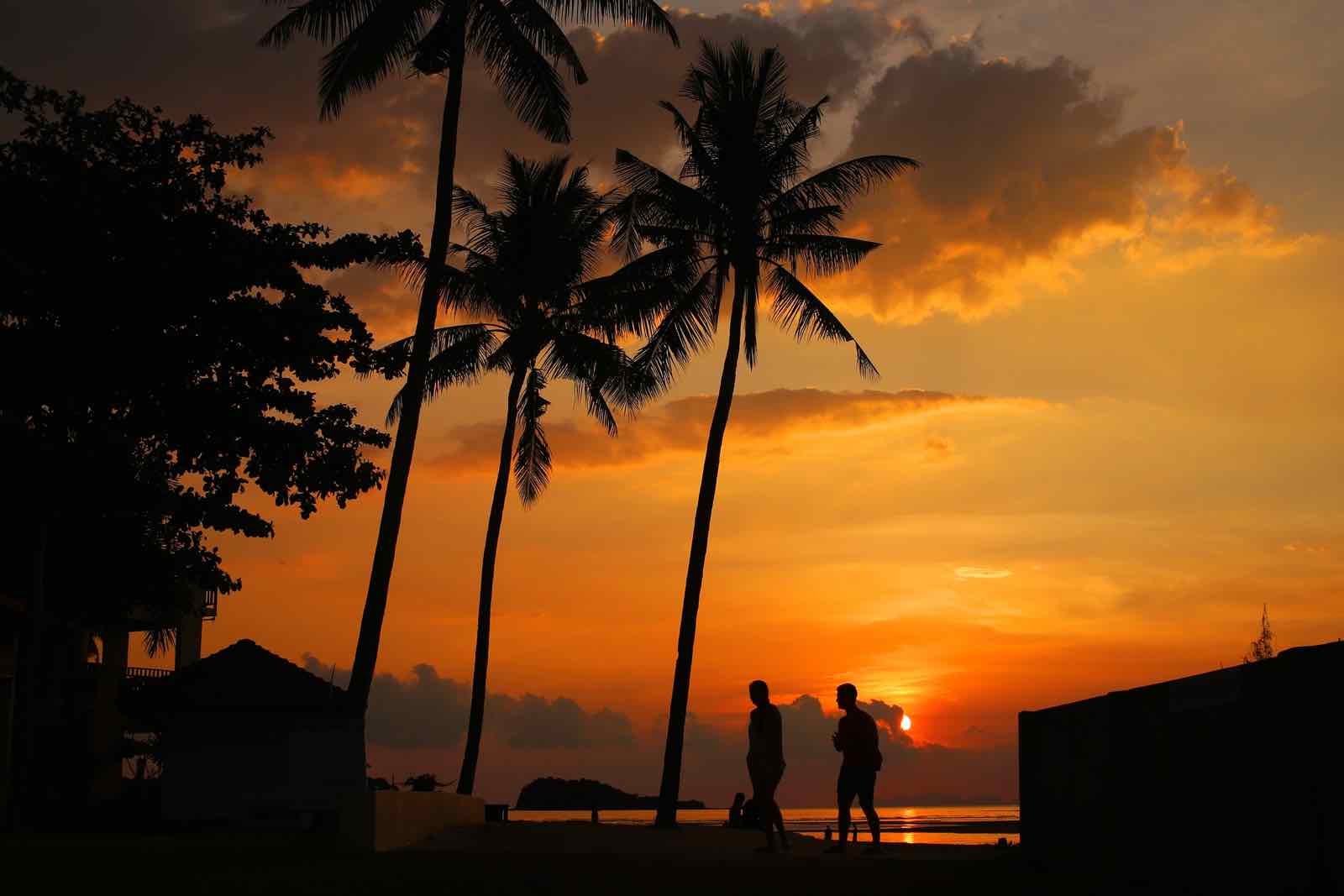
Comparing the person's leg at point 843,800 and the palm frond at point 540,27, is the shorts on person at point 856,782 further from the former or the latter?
the palm frond at point 540,27

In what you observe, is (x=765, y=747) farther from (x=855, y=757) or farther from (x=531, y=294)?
(x=531, y=294)

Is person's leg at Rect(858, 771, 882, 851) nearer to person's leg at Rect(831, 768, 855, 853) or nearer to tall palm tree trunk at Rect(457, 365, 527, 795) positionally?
person's leg at Rect(831, 768, 855, 853)

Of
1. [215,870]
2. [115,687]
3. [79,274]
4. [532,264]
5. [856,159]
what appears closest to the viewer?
[215,870]

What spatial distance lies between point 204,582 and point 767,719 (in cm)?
1014

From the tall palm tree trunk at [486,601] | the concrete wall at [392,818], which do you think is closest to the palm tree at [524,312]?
the tall palm tree trunk at [486,601]

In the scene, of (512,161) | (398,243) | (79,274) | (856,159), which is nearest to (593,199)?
(512,161)

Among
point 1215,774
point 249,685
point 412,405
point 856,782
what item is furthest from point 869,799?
point 249,685

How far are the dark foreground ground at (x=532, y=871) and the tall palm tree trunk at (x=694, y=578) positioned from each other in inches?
410

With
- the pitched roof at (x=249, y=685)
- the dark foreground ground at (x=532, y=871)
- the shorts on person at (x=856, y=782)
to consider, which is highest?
the pitched roof at (x=249, y=685)

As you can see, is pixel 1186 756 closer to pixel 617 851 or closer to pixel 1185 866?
pixel 1185 866

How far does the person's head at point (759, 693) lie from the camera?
1367 cm

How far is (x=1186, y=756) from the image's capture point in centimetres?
864

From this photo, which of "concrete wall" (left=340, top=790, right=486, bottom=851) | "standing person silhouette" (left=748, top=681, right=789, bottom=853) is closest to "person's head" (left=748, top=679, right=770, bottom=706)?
"standing person silhouette" (left=748, top=681, right=789, bottom=853)

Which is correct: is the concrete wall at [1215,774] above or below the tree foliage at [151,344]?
below
